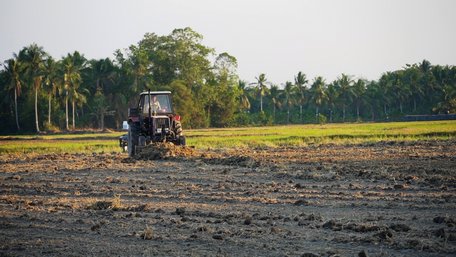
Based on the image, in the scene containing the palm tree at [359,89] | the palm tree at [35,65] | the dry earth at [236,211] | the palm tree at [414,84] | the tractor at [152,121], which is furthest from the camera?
the palm tree at [359,89]

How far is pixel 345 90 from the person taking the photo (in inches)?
3780

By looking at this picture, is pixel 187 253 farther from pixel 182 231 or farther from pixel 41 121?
pixel 41 121

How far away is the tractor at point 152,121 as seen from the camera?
72.6 feet

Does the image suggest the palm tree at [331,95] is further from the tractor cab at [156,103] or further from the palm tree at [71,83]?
the tractor cab at [156,103]

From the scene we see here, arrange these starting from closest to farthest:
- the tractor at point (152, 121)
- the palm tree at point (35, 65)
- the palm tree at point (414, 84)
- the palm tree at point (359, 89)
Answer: the tractor at point (152, 121) < the palm tree at point (35, 65) < the palm tree at point (414, 84) < the palm tree at point (359, 89)

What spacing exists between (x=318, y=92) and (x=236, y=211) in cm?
8630

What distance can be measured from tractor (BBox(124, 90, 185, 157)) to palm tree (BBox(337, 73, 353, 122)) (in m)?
75.8

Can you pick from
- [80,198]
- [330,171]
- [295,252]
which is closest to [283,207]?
[295,252]

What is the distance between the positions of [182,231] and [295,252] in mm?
2023

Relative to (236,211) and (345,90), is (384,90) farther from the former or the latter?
(236,211)

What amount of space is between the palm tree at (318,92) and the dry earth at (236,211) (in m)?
77.1

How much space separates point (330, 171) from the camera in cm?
1617

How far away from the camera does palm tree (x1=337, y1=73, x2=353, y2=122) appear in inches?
3772

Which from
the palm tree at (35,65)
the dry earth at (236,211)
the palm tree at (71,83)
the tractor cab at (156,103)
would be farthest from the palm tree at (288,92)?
the dry earth at (236,211)
